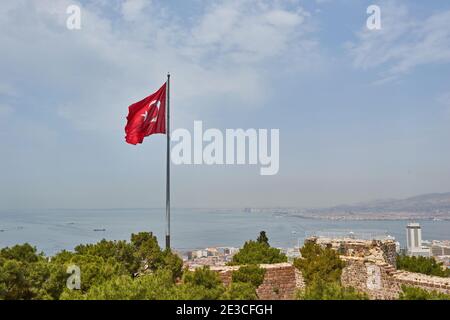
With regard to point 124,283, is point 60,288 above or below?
below

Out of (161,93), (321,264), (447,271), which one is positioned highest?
(161,93)

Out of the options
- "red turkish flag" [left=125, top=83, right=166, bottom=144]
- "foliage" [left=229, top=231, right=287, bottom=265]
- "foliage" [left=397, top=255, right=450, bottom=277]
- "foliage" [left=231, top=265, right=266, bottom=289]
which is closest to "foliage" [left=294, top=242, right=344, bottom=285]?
"foliage" [left=231, top=265, right=266, bottom=289]

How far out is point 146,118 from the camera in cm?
1364

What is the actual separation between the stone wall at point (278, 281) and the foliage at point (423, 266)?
5.69 meters

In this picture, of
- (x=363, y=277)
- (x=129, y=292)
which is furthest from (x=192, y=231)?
(x=129, y=292)

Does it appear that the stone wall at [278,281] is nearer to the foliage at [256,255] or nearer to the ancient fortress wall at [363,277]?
the ancient fortress wall at [363,277]

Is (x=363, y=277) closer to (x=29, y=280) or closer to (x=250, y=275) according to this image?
(x=250, y=275)

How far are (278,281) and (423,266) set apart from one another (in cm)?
680

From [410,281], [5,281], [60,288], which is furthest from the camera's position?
[410,281]

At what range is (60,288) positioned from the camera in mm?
9344

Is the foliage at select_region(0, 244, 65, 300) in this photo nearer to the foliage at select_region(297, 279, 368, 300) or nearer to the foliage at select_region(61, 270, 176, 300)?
the foliage at select_region(61, 270, 176, 300)
